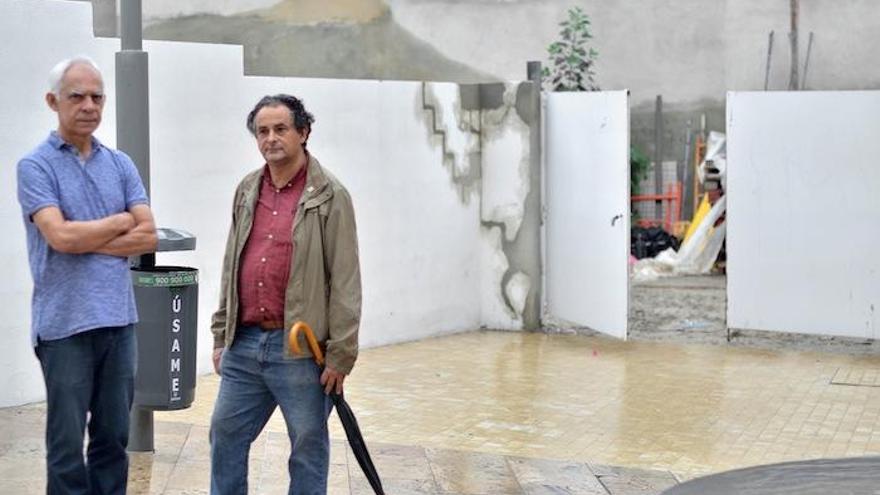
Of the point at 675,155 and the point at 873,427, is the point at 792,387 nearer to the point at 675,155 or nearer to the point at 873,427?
the point at 873,427

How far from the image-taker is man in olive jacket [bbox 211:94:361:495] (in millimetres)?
5445

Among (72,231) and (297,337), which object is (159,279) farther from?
(297,337)

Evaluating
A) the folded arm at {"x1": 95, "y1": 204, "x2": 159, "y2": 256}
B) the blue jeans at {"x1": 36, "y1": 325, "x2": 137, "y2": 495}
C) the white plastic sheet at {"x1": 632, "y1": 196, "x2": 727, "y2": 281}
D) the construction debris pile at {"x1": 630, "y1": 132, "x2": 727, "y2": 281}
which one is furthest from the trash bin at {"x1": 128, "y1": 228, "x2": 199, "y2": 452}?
the white plastic sheet at {"x1": 632, "y1": 196, "x2": 727, "y2": 281}

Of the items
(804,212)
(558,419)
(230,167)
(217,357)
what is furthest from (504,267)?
(217,357)

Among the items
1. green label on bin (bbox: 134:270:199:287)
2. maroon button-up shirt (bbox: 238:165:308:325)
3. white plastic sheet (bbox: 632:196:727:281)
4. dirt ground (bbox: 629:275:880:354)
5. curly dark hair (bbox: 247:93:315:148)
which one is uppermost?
curly dark hair (bbox: 247:93:315:148)

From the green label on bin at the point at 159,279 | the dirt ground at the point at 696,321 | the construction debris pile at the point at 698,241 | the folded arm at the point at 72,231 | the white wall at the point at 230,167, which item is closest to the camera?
the folded arm at the point at 72,231

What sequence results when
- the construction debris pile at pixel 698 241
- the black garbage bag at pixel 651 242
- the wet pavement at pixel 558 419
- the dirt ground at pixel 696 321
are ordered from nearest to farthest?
1. the wet pavement at pixel 558 419
2. the dirt ground at pixel 696 321
3. the construction debris pile at pixel 698 241
4. the black garbage bag at pixel 651 242

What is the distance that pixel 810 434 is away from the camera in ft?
29.0

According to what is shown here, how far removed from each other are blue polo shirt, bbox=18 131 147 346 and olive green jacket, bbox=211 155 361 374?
46 centimetres

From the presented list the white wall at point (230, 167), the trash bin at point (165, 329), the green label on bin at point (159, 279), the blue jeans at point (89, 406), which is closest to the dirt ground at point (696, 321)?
the white wall at point (230, 167)

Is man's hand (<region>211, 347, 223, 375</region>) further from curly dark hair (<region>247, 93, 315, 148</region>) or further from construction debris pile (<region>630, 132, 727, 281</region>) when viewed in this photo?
construction debris pile (<region>630, 132, 727, 281</region>)

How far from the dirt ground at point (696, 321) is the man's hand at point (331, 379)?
24.1ft

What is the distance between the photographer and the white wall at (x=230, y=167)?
898 centimetres

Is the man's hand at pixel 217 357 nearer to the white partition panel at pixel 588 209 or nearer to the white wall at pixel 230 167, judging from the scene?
the white wall at pixel 230 167
